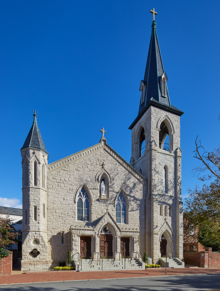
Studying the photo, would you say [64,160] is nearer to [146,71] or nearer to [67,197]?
[67,197]

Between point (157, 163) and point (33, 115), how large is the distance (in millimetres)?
13750

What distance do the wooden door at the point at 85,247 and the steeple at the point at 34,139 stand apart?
876 cm

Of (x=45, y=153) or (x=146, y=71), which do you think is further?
(x=146, y=71)

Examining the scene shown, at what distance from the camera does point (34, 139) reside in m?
23.6

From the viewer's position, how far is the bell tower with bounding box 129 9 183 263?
88.7 feet

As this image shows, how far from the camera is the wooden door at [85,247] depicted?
23603 mm

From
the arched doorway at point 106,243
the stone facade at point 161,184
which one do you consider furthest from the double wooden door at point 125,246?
the stone facade at point 161,184

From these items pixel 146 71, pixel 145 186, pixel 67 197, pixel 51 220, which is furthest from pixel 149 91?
pixel 51 220

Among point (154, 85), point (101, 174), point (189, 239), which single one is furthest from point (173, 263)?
point (154, 85)

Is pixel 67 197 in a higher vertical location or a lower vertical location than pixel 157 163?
lower

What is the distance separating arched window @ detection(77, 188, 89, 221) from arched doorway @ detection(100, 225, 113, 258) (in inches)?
80.6

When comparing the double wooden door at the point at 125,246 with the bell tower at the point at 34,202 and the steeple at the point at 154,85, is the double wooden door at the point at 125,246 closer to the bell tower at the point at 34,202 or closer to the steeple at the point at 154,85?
the bell tower at the point at 34,202

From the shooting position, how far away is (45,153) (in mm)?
24109

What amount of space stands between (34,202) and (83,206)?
4.86m
